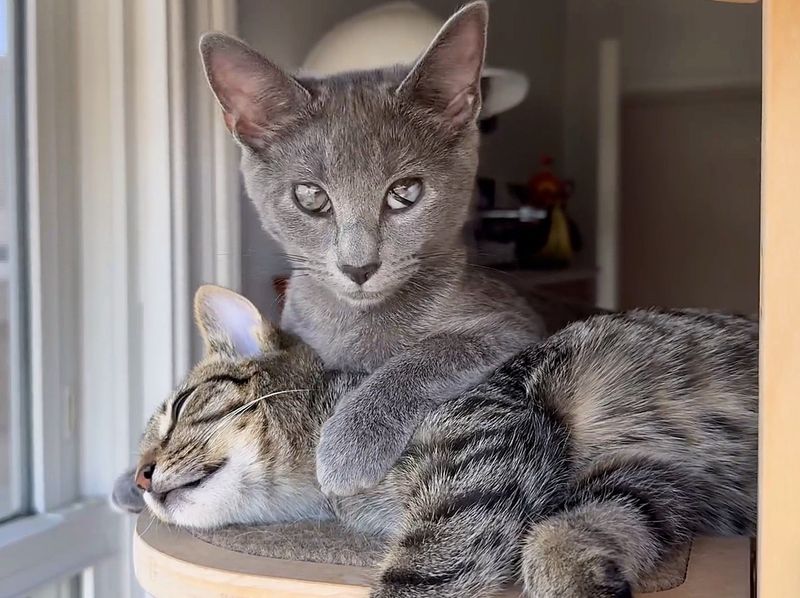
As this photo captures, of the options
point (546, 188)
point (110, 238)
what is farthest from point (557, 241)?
point (110, 238)

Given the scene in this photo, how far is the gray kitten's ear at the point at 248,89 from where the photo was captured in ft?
2.51

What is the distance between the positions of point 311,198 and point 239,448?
9.8 inches

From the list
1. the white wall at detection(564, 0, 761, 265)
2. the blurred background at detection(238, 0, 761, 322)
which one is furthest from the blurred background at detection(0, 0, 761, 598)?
the white wall at detection(564, 0, 761, 265)

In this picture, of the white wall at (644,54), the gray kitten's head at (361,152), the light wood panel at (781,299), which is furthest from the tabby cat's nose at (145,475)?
the white wall at (644,54)

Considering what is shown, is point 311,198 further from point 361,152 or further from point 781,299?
point 781,299

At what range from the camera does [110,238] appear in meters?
1.20

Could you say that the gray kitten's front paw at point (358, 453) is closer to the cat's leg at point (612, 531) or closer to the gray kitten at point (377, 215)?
the gray kitten at point (377, 215)

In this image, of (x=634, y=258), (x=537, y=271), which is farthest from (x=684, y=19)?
(x=537, y=271)

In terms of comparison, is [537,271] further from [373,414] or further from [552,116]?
[373,414]

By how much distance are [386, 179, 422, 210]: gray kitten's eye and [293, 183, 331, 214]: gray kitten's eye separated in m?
0.06

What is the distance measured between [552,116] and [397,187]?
1539mm

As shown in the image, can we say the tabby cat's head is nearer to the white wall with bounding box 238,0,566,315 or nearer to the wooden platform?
the wooden platform

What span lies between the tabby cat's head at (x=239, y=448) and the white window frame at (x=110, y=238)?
1.25 feet

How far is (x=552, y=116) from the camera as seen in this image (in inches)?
87.1
